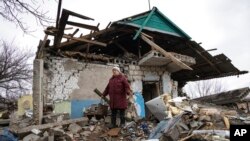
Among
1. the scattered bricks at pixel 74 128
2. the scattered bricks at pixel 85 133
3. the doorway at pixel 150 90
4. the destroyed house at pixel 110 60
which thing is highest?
the destroyed house at pixel 110 60

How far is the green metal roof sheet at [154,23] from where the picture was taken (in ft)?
37.4

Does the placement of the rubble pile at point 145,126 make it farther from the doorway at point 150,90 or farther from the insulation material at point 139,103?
the doorway at point 150,90

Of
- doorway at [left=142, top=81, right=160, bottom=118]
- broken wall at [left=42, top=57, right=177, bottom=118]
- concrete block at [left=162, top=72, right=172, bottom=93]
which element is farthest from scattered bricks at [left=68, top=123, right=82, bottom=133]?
concrete block at [left=162, top=72, right=172, bottom=93]

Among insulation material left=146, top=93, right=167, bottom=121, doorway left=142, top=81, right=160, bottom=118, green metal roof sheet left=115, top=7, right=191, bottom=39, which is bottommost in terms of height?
insulation material left=146, top=93, right=167, bottom=121

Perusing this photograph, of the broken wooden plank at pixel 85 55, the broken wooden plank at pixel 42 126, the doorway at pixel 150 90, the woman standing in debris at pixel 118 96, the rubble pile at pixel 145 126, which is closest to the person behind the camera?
the rubble pile at pixel 145 126

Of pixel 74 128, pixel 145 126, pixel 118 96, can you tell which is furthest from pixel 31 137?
pixel 145 126

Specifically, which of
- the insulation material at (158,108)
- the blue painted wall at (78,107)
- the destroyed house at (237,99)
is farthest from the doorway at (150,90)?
the insulation material at (158,108)

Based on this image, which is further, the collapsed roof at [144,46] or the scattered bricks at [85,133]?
the collapsed roof at [144,46]

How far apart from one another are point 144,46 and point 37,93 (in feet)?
18.4

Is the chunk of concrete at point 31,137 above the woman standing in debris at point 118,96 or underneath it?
underneath

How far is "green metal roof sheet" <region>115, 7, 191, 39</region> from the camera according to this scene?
11.4 metres

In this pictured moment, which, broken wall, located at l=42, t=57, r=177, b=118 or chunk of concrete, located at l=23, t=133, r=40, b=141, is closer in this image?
chunk of concrete, located at l=23, t=133, r=40, b=141

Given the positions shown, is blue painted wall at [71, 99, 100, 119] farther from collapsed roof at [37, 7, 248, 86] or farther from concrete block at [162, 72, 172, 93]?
concrete block at [162, 72, 172, 93]

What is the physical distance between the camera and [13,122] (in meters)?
8.19
